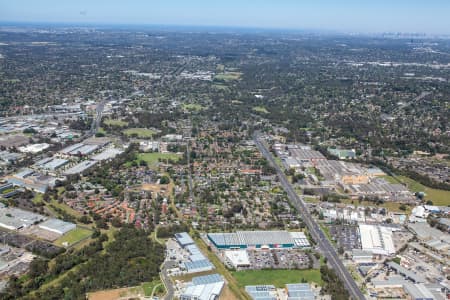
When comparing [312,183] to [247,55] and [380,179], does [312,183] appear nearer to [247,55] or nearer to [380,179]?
[380,179]

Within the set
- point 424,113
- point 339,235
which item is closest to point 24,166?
point 339,235

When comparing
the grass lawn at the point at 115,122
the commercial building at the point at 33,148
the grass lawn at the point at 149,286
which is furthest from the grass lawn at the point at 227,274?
the grass lawn at the point at 115,122

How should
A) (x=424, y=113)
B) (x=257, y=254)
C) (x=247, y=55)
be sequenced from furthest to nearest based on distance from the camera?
(x=247, y=55) < (x=424, y=113) < (x=257, y=254)

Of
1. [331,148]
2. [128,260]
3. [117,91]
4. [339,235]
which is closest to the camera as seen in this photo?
[128,260]

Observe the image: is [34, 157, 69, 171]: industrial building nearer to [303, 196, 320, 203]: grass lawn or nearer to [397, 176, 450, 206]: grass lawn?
[303, 196, 320, 203]: grass lawn

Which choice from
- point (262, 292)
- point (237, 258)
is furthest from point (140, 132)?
point (262, 292)

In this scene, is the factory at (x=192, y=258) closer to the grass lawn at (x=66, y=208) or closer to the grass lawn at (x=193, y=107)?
the grass lawn at (x=66, y=208)

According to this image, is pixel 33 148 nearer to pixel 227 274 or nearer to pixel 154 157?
pixel 154 157
